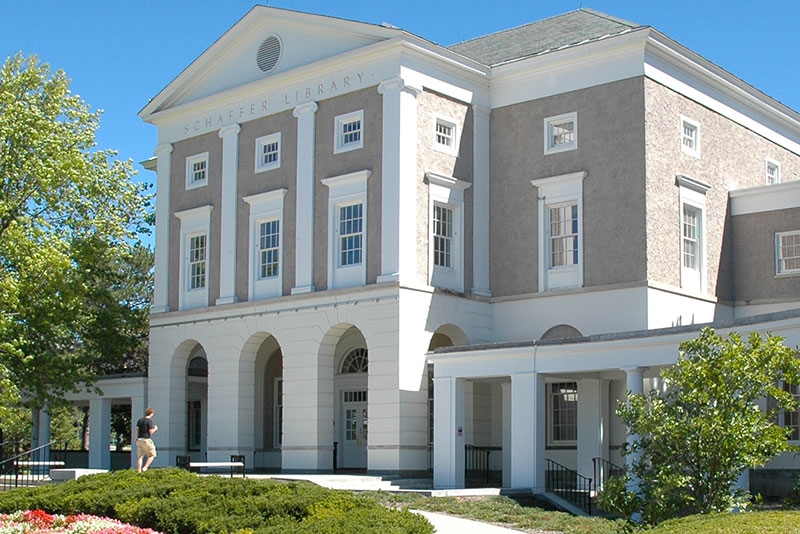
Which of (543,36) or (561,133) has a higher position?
(543,36)

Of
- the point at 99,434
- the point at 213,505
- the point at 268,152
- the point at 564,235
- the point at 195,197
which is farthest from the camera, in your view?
the point at 99,434

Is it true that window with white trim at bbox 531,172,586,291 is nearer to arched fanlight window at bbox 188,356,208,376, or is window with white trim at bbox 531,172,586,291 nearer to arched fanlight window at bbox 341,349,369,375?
arched fanlight window at bbox 341,349,369,375

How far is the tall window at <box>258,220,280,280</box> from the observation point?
37625 mm

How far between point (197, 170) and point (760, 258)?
18.5m

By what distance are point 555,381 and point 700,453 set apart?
1507 centimetres

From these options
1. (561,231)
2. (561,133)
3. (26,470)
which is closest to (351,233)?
(561,231)

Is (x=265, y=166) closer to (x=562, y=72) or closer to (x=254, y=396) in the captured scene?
(x=254, y=396)

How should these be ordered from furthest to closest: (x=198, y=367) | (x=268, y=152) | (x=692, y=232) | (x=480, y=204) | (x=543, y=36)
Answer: (x=198, y=367)
(x=268, y=152)
(x=543, y=36)
(x=480, y=204)
(x=692, y=232)

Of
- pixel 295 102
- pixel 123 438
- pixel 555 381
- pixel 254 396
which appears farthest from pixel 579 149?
pixel 123 438

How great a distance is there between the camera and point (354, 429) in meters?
38.7

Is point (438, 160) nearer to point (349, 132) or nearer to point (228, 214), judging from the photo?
point (349, 132)

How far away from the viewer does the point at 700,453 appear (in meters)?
19.0

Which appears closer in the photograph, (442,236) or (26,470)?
(442,236)

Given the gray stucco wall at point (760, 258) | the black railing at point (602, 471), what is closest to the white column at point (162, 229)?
the black railing at point (602, 471)
